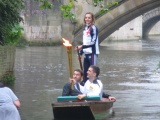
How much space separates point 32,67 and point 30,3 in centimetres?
1372

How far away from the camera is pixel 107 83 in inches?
711

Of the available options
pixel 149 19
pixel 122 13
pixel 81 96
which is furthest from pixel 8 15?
pixel 149 19

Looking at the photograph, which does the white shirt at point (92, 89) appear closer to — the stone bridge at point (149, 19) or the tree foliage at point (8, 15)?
the tree foliage at point (8, 15)

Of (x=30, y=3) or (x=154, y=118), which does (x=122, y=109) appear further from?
(x=30, y=3)

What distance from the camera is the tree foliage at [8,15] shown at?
53.8ft

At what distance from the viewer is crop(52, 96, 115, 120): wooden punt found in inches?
468

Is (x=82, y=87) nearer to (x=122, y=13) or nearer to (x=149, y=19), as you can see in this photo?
(x=122, y=13)

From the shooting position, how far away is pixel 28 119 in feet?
40.3

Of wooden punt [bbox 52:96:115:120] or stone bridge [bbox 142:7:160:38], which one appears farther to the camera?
stone bridge [bbox 142:7:160:38]

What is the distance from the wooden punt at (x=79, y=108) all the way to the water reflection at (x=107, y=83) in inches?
11.2

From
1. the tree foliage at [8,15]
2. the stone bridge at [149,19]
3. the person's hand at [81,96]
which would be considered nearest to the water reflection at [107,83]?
the person's hand at [81,96]

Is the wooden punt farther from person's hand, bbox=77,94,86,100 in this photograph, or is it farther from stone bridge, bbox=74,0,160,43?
stone bridge, bbox=74,0,160,43

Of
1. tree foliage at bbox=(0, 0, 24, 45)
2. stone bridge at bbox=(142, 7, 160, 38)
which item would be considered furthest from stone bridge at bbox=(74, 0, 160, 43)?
stone bridge at bbox=(142, 7, 160, 38)

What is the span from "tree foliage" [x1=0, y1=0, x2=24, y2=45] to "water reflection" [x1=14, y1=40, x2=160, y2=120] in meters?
1.38
